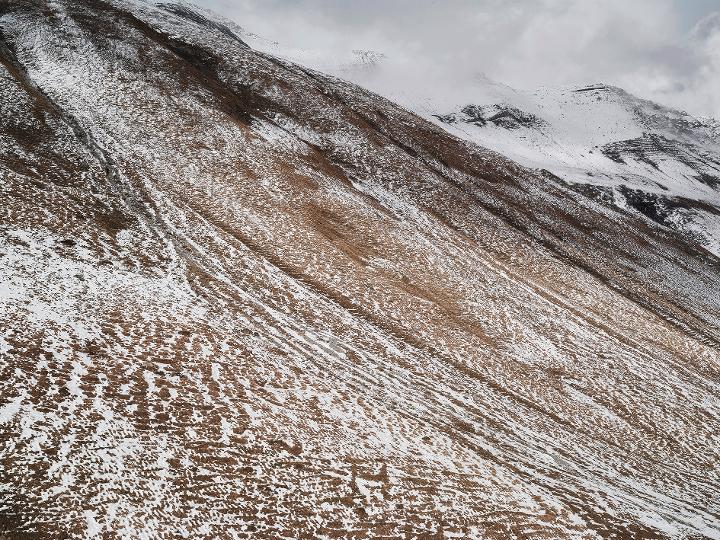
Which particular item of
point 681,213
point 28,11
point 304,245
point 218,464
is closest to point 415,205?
point 304,245

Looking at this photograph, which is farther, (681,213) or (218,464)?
(681,213)

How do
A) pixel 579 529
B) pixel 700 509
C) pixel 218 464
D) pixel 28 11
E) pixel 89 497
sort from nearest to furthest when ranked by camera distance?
pixel 89 497, pixel 218 464, pixel 579 529, pixel 700 509, pixel 28 11

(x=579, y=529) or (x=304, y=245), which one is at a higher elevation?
(x=304, y=245)

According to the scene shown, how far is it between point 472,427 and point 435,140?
53349 millimetres

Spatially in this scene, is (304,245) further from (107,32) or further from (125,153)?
(107,32)

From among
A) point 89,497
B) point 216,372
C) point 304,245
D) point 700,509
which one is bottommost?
point 89,497

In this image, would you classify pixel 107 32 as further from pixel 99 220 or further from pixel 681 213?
pixel 681 213

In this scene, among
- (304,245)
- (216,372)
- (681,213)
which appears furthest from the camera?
(681,213)

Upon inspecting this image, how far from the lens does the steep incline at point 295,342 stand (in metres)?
10.7

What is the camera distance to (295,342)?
19219 mm

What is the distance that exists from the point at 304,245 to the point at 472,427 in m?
15.7

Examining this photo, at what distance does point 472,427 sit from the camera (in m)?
17.5

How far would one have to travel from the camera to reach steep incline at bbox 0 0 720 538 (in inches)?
420

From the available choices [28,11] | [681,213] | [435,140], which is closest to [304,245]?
[435,140]
